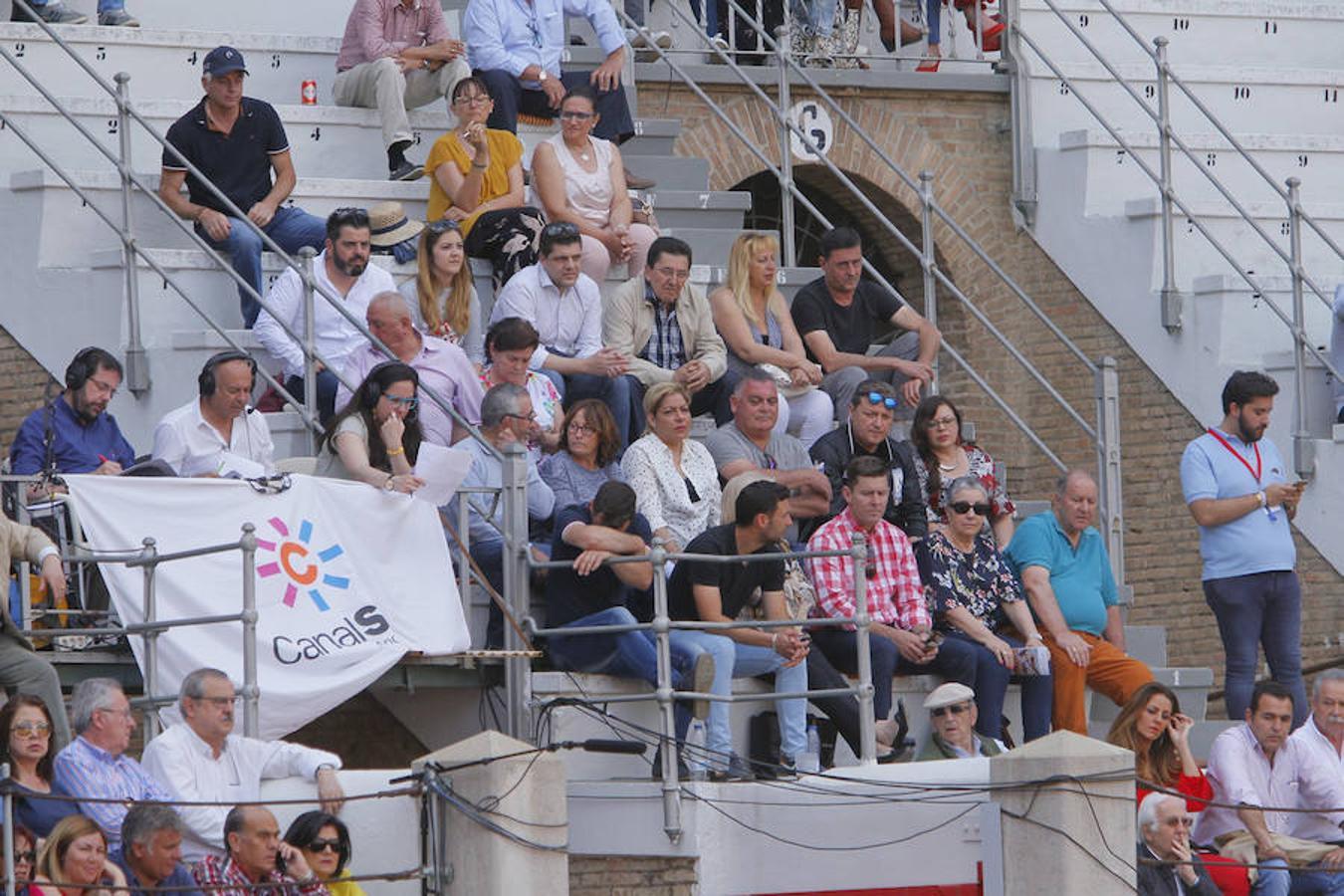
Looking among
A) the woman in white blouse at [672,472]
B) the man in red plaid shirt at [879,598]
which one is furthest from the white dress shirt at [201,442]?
the man in red plaid shirt at [879,598]

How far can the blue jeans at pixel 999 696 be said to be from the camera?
43.5 ft

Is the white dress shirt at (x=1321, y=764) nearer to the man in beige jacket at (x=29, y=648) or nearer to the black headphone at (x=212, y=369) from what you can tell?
the black headphone at (x=212, y=369)

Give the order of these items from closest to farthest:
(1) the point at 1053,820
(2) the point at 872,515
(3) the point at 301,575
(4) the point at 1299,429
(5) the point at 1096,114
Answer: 1. (1) the point at 1053,820
2. (3) the point at 301,575
3. (2) the point at 872,515
4. (4) the point at 1299,429
5. (5) the point at 1096,114

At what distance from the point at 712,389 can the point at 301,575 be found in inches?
117

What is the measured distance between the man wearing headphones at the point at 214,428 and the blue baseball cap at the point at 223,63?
8.13 ft

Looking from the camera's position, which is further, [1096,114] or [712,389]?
[1096,114]

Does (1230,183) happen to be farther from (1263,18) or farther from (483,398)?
(483,398)

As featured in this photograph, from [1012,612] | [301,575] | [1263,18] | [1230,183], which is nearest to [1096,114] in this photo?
[1230,183]

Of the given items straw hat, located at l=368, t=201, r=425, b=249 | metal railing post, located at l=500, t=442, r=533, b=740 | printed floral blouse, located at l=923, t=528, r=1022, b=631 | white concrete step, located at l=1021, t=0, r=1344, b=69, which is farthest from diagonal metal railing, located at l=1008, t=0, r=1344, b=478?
metal railing post, located at l=500, t=442, r=533, b=740

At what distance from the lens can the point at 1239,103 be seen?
62.8 ft

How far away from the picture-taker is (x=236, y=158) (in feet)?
48.8

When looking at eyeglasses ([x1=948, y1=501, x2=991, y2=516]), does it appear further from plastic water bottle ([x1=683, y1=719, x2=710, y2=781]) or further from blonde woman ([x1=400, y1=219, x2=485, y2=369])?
blonde woman ([x1=400, y1=219, x2=485, y2=369])

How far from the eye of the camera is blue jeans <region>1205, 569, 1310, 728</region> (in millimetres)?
14180

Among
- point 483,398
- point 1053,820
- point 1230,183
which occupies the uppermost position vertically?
point 1230,183
